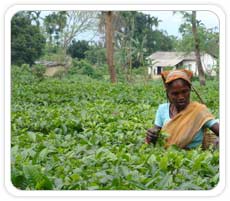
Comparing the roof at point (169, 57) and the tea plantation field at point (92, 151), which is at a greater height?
the roof at point (169, 57)

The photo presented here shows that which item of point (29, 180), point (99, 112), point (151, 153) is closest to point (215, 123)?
point (151, 153)

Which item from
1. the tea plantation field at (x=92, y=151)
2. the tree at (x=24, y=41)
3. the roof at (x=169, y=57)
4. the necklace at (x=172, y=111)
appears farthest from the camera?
the roof at (x=169, y=57)

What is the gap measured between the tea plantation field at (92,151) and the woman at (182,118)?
6cm

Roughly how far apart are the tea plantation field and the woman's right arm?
1.8 inches

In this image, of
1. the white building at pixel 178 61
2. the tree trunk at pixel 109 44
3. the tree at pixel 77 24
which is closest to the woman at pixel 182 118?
the white building at pixel 178 61

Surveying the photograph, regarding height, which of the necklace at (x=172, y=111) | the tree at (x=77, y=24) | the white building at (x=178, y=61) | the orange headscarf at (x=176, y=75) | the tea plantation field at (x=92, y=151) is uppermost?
the tree at (x=77, y=24)

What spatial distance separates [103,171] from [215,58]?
0.81 m

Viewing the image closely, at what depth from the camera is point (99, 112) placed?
3.94 meters

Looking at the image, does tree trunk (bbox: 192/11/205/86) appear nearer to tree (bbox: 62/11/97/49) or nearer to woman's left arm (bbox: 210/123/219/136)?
woman's left arm (bbox: 210/123/219/136)

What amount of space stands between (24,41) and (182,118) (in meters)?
0.82

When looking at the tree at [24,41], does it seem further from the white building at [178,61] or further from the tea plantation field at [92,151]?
the white building at [178,61]

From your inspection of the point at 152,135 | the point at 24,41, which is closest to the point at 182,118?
the point at 152,135

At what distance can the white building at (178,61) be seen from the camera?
2.96 meters
